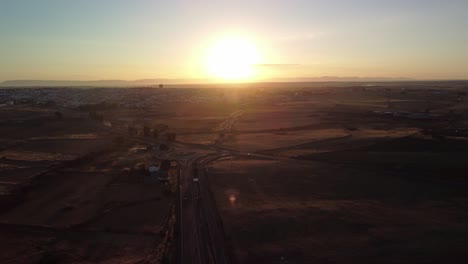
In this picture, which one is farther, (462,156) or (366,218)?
(462,156)

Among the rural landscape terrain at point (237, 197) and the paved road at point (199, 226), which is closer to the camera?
the paved road at point (199, 226)

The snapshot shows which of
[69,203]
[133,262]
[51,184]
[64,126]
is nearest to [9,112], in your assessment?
[64,126]

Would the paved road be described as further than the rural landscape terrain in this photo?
No

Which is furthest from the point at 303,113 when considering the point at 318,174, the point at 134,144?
the point at 318,174

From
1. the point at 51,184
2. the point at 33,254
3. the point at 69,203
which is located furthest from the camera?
the point at 51,184

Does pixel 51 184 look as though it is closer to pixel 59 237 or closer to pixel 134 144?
pixel 59 237

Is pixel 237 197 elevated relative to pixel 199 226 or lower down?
elevated

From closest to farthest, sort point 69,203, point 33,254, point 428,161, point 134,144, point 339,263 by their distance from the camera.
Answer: point 339,263
point 33,254
point 69,203
point 428,161
point 134,144

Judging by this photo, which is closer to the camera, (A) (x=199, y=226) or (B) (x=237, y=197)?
(A) (x=199, y=226)
